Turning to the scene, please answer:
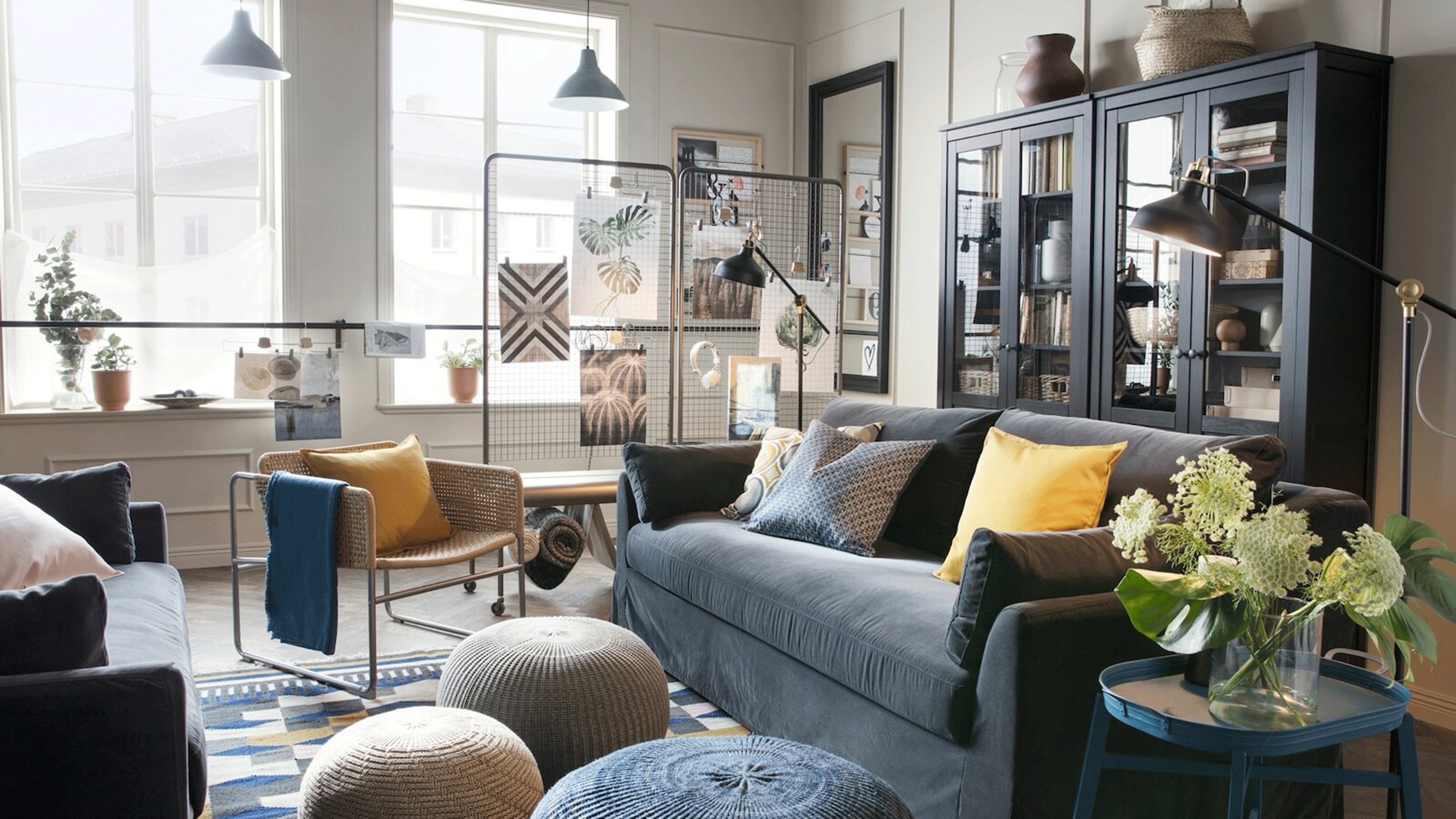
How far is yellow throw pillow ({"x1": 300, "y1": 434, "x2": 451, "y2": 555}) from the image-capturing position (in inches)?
144

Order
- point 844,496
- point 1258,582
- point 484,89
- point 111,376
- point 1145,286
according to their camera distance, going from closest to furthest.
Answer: point 1258,582, point 844,496, point 1145,286, point 111,376, point 484,89

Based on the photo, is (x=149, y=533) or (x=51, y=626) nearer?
(x=51, y=626)

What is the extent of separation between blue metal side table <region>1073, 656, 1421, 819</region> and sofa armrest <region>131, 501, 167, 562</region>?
2.55m

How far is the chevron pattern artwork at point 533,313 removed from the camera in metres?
4.35

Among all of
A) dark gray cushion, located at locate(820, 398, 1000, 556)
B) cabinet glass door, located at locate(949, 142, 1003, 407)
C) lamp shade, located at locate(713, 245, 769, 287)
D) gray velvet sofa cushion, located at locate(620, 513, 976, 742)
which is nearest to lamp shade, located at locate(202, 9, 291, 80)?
lamp shade, located at locate(713, 245, 769, 287)

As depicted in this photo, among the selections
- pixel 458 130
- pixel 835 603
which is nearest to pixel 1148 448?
pixel 835 603

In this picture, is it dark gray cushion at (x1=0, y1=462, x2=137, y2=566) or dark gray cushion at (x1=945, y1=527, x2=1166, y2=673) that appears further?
dark gray cushion at (x1=0, y1=462, x2=137, y2=566)

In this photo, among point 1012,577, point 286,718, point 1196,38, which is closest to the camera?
point 1012,577

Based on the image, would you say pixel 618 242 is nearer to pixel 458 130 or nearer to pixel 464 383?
pixel 464 383

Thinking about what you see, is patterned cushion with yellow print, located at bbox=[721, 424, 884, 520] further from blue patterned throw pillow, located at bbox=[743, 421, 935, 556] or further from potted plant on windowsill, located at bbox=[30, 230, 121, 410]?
potted plant on windowsill, located at bbox=[30, 230, 121, 410]

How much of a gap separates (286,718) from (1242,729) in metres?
2.49

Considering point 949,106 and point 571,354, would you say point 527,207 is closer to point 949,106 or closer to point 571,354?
point 571,354

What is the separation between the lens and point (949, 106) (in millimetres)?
5113

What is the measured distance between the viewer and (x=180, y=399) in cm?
488
